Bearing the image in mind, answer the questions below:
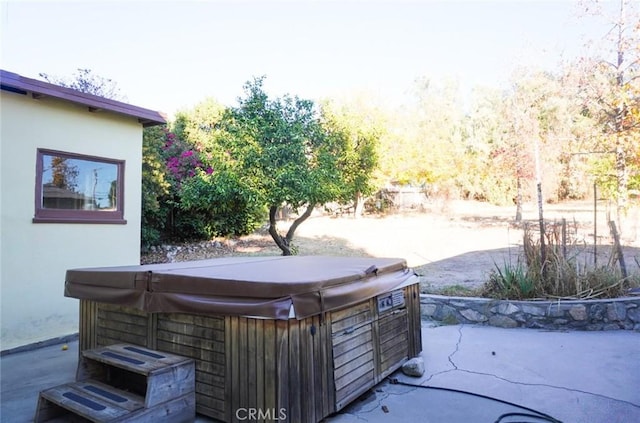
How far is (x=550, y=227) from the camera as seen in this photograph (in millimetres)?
5406

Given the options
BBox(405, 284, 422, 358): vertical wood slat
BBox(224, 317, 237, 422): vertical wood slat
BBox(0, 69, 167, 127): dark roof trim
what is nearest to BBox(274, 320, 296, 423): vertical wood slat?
BBox(224, 317, 237, 422): vertical wood slat

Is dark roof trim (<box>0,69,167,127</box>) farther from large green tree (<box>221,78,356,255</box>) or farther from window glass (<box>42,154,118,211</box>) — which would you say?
large green tree (<box>221,78,356,255</box>)

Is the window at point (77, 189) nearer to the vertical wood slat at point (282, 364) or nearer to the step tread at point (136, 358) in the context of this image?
the step tread at point (136, 358)

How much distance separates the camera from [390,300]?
320cm

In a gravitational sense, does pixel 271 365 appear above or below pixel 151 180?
below

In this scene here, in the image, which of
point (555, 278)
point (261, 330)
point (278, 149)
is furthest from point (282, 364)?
point (278, 149)

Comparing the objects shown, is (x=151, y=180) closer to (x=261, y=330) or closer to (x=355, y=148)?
(x=355, y=148)

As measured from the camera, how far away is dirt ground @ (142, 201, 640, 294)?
7.37m

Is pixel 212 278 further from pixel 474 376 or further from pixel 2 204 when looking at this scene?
pixel 2 204

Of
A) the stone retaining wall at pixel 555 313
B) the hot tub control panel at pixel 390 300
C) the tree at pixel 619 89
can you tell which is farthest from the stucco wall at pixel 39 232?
the tree at pixel 619 89

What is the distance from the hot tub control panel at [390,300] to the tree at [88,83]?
866cm

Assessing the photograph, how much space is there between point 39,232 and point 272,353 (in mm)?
3590

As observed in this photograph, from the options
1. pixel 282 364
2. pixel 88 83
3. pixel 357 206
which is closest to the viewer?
pixel 282 364

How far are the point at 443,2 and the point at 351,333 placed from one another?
22.3ft
